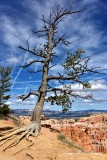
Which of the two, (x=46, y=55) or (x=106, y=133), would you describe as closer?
(x=46, y=55)

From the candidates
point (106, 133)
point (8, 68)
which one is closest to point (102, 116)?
point (106, 133)

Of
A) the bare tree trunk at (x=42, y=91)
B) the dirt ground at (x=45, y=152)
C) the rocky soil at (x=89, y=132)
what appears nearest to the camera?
the dirt ground at (x=45, y=152)

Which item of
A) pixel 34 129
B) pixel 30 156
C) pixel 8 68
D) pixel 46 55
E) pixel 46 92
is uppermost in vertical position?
pixel 8 68

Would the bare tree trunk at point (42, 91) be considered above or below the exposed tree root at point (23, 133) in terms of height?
above

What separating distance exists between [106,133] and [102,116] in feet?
59.6

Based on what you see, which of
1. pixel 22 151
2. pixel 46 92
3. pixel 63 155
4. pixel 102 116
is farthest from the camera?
pixel 102 116

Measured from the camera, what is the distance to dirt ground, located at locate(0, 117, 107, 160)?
57.3 ft

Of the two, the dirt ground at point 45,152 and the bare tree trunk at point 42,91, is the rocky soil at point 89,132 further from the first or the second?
the dirt ground at point 45,152

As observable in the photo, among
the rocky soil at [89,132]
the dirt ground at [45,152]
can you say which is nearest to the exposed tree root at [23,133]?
the dirt ground at [45,152]

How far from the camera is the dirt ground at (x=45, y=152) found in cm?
1747

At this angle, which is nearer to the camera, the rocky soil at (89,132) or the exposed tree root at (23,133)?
the exposed tree root at (23,133)

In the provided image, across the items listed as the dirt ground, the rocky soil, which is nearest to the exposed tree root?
the dirt ground

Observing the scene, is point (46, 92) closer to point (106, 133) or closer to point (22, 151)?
point (22, 151)

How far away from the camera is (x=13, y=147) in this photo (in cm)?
2038
